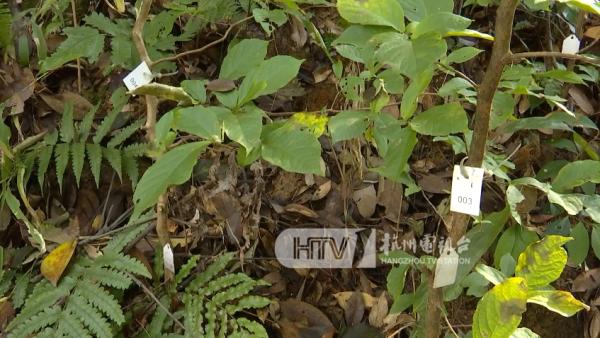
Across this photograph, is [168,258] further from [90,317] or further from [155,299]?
[90,317]

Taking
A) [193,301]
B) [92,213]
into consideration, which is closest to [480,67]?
[193,301]

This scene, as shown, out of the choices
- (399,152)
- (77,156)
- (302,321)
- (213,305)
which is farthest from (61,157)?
(399,152)

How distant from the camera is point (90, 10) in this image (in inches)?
78.8

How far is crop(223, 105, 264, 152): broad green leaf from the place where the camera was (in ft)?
2.87

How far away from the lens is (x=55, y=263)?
157cm

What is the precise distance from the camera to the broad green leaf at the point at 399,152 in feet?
3.19

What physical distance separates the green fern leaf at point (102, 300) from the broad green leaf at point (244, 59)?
712 mm

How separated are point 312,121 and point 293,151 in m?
0.16

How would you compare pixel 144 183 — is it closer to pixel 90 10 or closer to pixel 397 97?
pixel 397 97

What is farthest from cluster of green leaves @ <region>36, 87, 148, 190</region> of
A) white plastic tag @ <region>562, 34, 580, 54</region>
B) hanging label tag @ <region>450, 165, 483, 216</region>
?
white plastic tag @ <region>562, 34, 580, 54</region>

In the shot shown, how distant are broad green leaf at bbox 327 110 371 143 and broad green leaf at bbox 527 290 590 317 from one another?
36 centimetres

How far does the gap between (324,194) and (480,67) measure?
70 centimetres

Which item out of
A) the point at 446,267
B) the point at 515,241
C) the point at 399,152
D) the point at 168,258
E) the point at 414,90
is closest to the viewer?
the point at 414,90

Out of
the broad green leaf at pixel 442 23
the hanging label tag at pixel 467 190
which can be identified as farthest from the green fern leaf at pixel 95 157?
the broad green leaf at pixel 442 23
